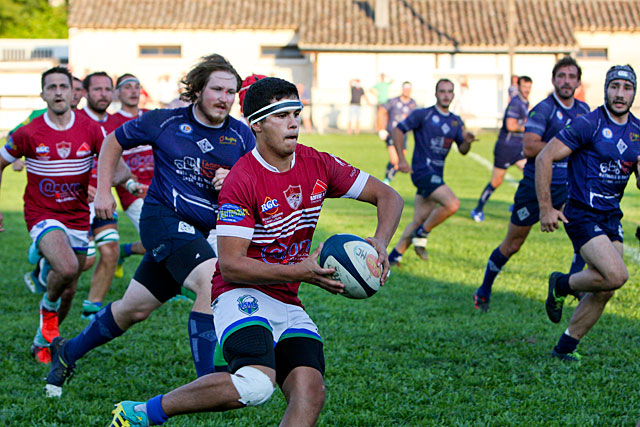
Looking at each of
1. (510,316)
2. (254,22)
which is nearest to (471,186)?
(510,316)

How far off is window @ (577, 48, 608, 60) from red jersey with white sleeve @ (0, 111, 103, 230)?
129 feet

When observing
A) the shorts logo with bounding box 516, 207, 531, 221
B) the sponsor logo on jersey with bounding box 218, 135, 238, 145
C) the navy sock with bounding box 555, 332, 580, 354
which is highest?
the sponsor logo on jersey with bounding box 218, 135, 238, 145

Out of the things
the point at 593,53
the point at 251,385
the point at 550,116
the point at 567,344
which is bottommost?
the point at 567,344

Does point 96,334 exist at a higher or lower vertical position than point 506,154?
lower

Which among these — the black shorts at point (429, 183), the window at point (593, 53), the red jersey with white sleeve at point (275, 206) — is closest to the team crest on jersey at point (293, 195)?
the red jersey with white sleeve at point (275, 206)

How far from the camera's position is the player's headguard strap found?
14.2 ft

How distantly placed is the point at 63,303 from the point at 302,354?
151 inches

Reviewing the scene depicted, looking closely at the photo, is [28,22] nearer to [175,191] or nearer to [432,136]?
[432,136]

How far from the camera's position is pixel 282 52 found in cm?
4312

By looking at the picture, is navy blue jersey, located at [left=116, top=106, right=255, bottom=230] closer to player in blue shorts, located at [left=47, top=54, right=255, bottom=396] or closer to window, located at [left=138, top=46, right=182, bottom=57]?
player in blue shorts, located at [left=47, top=54, right=255, bottom=396]

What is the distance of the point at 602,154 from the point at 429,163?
4831 mm

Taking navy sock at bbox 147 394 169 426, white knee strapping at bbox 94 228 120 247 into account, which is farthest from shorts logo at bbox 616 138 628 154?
white knee strapping at bbox 94 228 120 247

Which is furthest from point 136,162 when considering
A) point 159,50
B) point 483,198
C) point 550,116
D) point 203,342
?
point 159,50

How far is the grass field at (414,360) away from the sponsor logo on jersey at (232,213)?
71.1 inches
